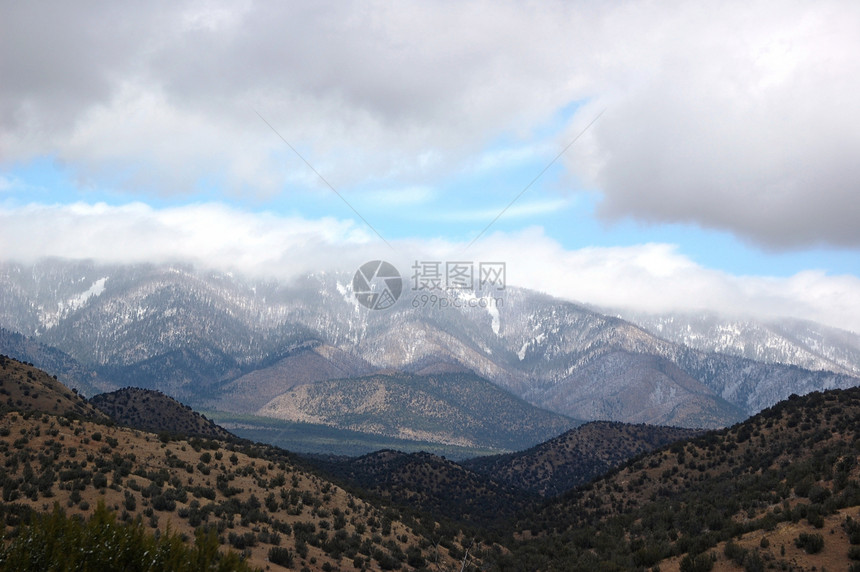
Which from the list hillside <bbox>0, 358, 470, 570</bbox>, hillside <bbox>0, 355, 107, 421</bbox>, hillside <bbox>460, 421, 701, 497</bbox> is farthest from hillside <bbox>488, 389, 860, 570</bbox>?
hillside <bbox>460, 421, 701, 497</bbox>

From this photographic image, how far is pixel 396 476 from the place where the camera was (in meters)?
115

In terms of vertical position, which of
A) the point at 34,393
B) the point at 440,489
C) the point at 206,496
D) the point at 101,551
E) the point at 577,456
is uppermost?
the point at 101,551

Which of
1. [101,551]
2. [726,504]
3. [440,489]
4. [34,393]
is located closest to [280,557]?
[101,551]

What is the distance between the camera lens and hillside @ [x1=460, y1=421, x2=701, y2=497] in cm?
14900

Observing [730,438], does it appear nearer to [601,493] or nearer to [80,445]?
[601,493]

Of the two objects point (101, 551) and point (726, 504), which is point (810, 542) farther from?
point (101, 551)

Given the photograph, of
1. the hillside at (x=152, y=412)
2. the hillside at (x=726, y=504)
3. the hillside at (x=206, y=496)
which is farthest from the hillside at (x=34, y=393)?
the hillside at (x=726, y=504)

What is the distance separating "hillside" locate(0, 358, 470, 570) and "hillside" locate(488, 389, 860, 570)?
1158 centimetres

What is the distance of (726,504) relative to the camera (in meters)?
51.3

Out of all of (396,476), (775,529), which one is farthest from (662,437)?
(775,529)

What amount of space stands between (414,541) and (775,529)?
28.0 meters

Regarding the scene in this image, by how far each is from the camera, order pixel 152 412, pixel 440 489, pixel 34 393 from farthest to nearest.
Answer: pixel 152 412 → pixel 440 489 → pixel 34 393

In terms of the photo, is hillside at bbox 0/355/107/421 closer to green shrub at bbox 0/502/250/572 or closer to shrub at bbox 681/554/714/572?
green shrub at bbox 0/502/250/572

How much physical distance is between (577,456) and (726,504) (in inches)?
4273
